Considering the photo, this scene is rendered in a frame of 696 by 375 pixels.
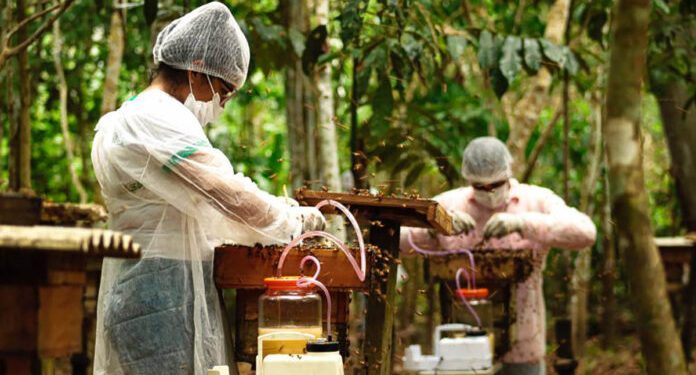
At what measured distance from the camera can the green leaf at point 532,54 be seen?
23.1 feet

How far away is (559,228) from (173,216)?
2979 mm

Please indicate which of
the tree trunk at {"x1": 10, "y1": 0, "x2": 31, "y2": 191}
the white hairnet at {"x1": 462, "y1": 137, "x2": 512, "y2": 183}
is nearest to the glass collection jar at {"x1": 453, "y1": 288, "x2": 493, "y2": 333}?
the white hairnet at {"x1": 462, "y1": 137, "x2": 512, "y2": 183}

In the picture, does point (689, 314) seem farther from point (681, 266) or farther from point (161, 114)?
point (161, 114)

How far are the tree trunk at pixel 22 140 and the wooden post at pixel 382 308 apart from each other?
140 inches

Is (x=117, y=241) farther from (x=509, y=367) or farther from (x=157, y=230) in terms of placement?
(x=509, y=367)

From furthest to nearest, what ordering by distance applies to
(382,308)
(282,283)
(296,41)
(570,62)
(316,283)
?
(570,62), (296,41), (382,308), (316,283), (282,283)

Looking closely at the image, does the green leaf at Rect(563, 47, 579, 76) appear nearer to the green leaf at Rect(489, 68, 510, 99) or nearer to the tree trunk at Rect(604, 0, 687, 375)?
the green leaf at Rect(489, 68, 510, 99)

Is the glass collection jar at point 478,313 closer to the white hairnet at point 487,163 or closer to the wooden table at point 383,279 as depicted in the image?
the white hairnet at point 487,163

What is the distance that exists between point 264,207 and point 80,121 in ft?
30.2

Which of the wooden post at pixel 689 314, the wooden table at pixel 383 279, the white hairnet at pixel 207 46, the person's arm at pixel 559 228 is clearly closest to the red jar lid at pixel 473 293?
the person's arm at pixel 559 228

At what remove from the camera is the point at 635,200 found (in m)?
3.96

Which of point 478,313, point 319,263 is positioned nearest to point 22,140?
point 478,313

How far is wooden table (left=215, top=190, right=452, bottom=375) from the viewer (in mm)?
4469

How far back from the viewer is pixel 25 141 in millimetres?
8117
